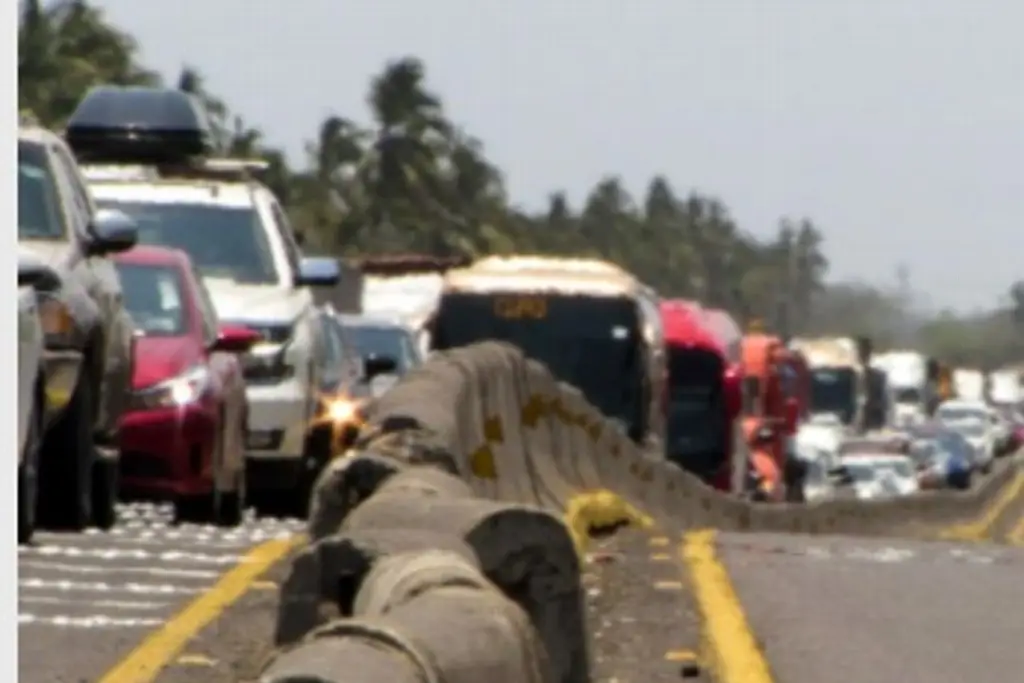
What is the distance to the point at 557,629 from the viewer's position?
9.74 m

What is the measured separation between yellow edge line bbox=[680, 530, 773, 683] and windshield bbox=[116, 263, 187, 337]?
3682 millimetres

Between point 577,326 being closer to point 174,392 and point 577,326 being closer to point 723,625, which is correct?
point 174,392

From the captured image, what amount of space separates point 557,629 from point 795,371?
64435 mm

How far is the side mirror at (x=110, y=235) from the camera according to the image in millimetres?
16250

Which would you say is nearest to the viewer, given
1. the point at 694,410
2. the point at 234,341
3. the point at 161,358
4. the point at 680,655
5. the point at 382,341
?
the point at 680,655

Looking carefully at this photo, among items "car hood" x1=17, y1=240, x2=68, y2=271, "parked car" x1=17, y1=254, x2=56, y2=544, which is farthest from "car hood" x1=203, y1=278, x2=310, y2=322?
"parked car" x1=17, y1=254, x2=56, y2=544

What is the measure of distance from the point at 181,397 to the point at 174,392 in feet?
0.26

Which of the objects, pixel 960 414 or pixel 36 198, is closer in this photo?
pixel 36 198

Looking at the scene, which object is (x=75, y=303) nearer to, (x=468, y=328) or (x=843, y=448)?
(x=468, y=328)

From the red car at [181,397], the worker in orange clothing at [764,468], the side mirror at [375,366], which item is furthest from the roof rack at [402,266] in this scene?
the red car at [181,397]

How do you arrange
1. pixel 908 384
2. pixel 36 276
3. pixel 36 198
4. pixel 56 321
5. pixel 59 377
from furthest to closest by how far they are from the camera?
pixel 908 384, pixel 36 198, pixel 56 321, pixel 59 377, pixel 36 276

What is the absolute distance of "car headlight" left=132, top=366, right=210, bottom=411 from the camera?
19531 millimetres

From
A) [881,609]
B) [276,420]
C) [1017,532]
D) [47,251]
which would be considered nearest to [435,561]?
[881,609]

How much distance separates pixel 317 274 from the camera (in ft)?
75.2
